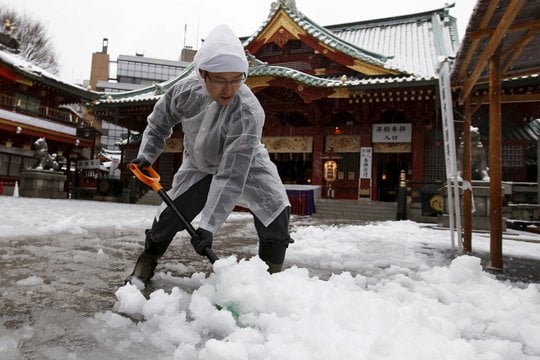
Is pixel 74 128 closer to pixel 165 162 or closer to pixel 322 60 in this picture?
pixel 165 162

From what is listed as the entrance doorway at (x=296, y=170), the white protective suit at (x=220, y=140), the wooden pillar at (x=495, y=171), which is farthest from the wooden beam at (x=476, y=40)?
the entrance doorway at (x=296, y=170)

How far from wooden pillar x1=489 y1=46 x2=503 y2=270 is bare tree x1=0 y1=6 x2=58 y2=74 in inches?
1101

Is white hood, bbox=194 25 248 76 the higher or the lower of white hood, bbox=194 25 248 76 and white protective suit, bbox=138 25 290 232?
the higher

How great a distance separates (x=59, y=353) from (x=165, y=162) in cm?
1686

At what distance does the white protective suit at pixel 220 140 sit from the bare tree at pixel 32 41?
27.1m

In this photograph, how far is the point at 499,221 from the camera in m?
3.60

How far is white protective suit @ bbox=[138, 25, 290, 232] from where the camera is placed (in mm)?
2160

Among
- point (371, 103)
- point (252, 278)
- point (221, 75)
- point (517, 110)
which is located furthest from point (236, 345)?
point (517, 110)

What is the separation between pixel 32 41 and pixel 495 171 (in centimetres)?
2999

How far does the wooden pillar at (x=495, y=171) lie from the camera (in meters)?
3.60

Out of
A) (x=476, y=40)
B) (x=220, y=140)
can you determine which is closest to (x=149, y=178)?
(x=220, y=140)

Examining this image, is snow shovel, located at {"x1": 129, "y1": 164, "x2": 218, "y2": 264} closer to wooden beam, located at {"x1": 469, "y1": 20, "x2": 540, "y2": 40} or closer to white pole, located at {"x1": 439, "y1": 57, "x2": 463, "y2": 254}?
white pole, located at {"x1": 439, "y1": 57, "x2": 463, "y2": 254}

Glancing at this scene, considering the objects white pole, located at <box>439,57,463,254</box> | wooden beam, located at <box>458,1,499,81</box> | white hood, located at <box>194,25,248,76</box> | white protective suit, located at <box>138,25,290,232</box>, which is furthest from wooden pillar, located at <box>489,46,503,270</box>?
white hood, located at <box>194,25,248,76</box>

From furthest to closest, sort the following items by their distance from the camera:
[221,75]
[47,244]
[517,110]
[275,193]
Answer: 1. [517,110]
2. [47,244]
3. [275,193]
4. [221,75]
